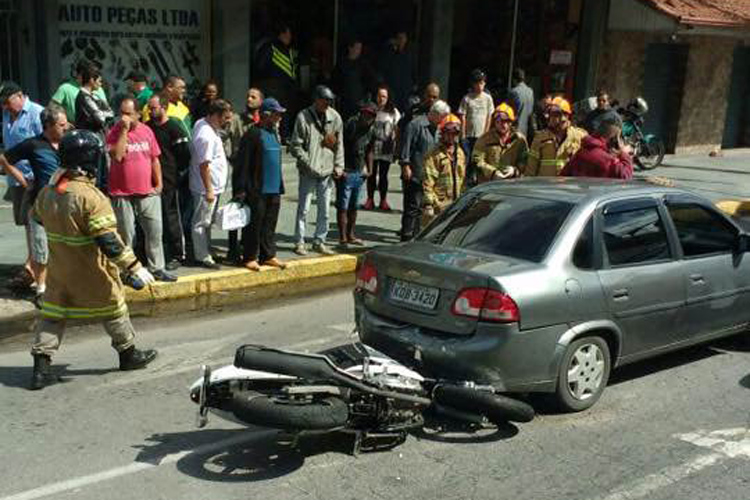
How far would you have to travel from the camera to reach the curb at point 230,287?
8352mm

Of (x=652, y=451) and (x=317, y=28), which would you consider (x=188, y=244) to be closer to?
(x=652, y=451)

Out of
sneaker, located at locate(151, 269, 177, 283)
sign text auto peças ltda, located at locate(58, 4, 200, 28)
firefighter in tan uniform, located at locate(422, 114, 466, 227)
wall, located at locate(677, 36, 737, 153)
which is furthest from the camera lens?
wall, located at locate(677, 36, 737, 153)

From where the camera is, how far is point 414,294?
576cm

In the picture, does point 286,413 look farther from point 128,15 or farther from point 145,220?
point 128,15

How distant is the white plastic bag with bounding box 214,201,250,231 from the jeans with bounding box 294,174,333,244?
1.11m

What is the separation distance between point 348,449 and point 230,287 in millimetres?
4078

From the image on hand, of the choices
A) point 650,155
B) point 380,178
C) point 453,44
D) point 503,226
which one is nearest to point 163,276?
point 503,226

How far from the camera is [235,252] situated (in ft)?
31.6

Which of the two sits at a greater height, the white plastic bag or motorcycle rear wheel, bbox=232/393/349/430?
the white plastic bag

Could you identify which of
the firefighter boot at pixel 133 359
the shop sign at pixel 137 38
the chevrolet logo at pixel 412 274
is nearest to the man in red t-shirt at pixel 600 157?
the chevrolet logo at pixel 412 274

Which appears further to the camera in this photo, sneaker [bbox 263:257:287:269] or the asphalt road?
sneaker [bbox 263:257:287:269]

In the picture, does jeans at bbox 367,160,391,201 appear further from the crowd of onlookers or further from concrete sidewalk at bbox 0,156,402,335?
the crowd of onlookers

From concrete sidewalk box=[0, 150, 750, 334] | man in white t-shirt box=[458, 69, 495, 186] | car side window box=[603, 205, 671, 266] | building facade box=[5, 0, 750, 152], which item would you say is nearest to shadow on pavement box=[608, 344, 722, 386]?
car side window box=[603, 205, 671, 266]

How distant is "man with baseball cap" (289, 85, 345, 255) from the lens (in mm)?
9758
